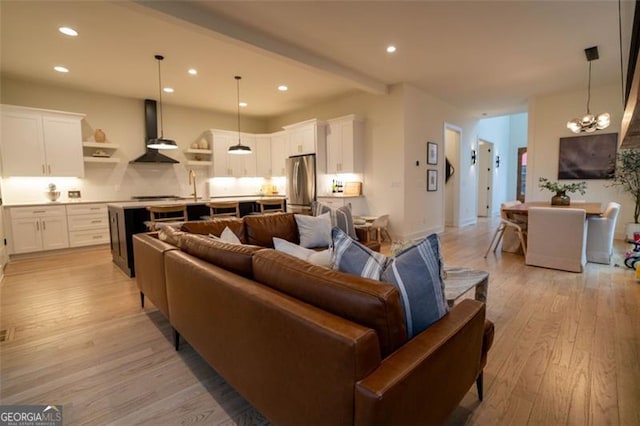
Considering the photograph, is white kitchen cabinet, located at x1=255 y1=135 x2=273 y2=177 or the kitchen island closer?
the kitchen island

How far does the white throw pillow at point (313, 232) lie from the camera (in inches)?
131

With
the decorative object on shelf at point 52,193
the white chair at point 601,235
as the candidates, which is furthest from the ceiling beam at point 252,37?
the decorative object on shelf at point 52,193

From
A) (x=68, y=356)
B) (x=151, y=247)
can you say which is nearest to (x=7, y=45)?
(x=151, y=247)

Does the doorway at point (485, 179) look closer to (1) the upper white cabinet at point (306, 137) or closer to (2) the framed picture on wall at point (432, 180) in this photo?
(2) the framed picture on wall at point (432, 180)

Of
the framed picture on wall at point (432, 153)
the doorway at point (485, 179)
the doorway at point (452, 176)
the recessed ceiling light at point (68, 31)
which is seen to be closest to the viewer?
the recessed ceiling light at point (68, 31)

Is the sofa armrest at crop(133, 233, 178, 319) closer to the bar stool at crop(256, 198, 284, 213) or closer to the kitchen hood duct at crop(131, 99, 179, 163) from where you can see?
the bar stool at crop(256, 198, 284, 213)

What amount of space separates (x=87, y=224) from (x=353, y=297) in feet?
19.9

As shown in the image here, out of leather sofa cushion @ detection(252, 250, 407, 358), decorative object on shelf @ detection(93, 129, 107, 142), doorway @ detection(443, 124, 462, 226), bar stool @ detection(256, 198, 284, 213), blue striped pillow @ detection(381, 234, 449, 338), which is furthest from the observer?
doorway @ detection(443, 124, 462, 226)

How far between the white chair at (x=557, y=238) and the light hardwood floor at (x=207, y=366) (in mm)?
338

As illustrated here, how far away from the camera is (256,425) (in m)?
1.52

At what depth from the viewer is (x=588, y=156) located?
5914 mm

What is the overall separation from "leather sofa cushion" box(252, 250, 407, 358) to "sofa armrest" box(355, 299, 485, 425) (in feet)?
0.26

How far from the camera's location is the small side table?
6.07 ft

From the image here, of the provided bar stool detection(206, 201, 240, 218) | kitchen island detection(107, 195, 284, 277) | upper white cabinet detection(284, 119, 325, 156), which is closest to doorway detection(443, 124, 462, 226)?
upper white cabinet detection(284, 119, 325, 156)
